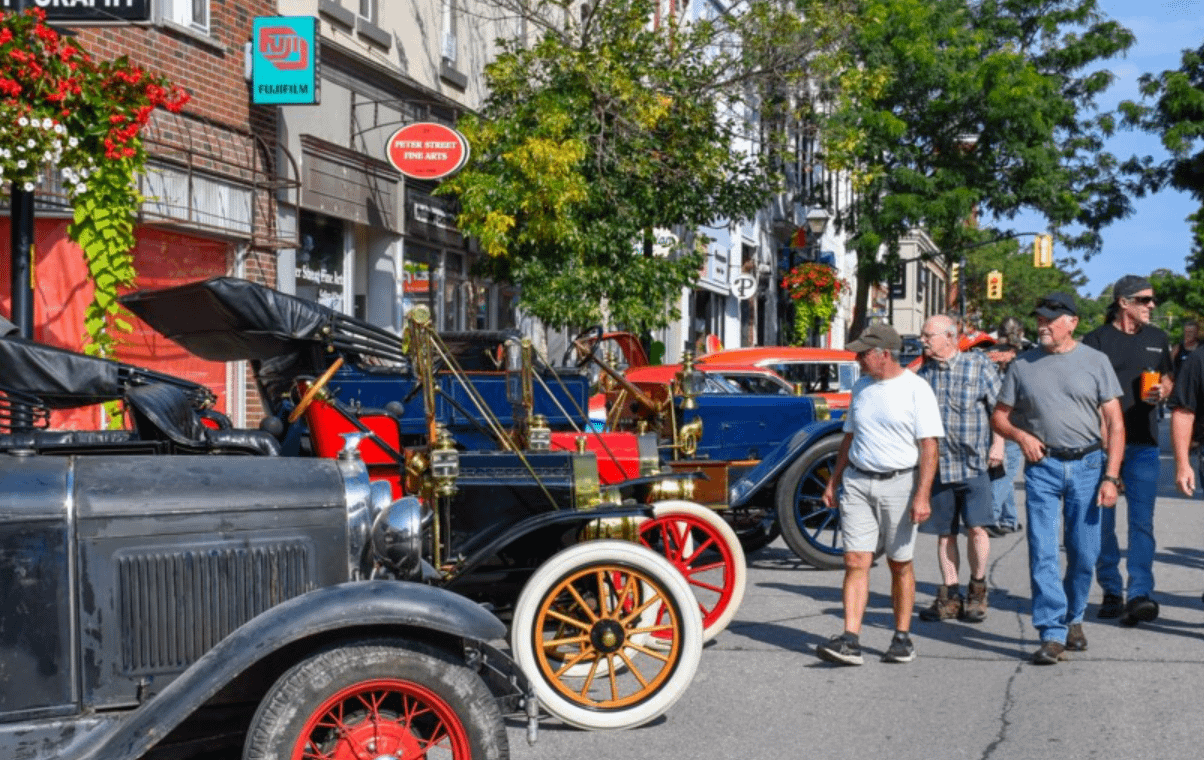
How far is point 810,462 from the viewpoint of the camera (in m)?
11.5

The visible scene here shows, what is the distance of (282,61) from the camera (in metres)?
15.8

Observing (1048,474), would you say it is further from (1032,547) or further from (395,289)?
(395,289)

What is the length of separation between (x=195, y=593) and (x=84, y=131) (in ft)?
16.3

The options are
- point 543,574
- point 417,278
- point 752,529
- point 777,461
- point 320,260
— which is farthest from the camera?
point 417,278

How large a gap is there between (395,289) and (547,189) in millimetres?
3109

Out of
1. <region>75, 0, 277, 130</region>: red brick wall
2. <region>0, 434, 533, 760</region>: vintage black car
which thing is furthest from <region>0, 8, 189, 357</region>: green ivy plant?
<region>0, 434, 533, 760</region>: vintage black car

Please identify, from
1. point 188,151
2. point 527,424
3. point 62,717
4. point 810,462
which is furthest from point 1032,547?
point 188,151

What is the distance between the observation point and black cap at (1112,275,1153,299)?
29.7 ft

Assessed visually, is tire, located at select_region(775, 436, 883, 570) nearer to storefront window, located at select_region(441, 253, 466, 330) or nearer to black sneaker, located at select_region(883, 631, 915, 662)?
black sneaker, located at select_region(883, 631, 915, 662)

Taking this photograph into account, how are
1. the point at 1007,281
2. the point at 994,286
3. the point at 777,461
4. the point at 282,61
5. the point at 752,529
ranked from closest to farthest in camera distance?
1. the point at 777,461
2. the point at 752,529
3. the point at 282,61
4. the point at 994,286
5. the point at 1007,281

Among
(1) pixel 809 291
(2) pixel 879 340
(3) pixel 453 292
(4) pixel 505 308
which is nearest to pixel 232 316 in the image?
(2) pixel 879 340

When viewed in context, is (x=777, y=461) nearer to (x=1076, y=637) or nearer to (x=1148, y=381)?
(x=1148, y=381)

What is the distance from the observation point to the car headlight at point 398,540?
16.9ft

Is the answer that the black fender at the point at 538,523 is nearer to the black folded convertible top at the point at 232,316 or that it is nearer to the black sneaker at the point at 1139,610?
the black folded convertible top at the point at 232,316
